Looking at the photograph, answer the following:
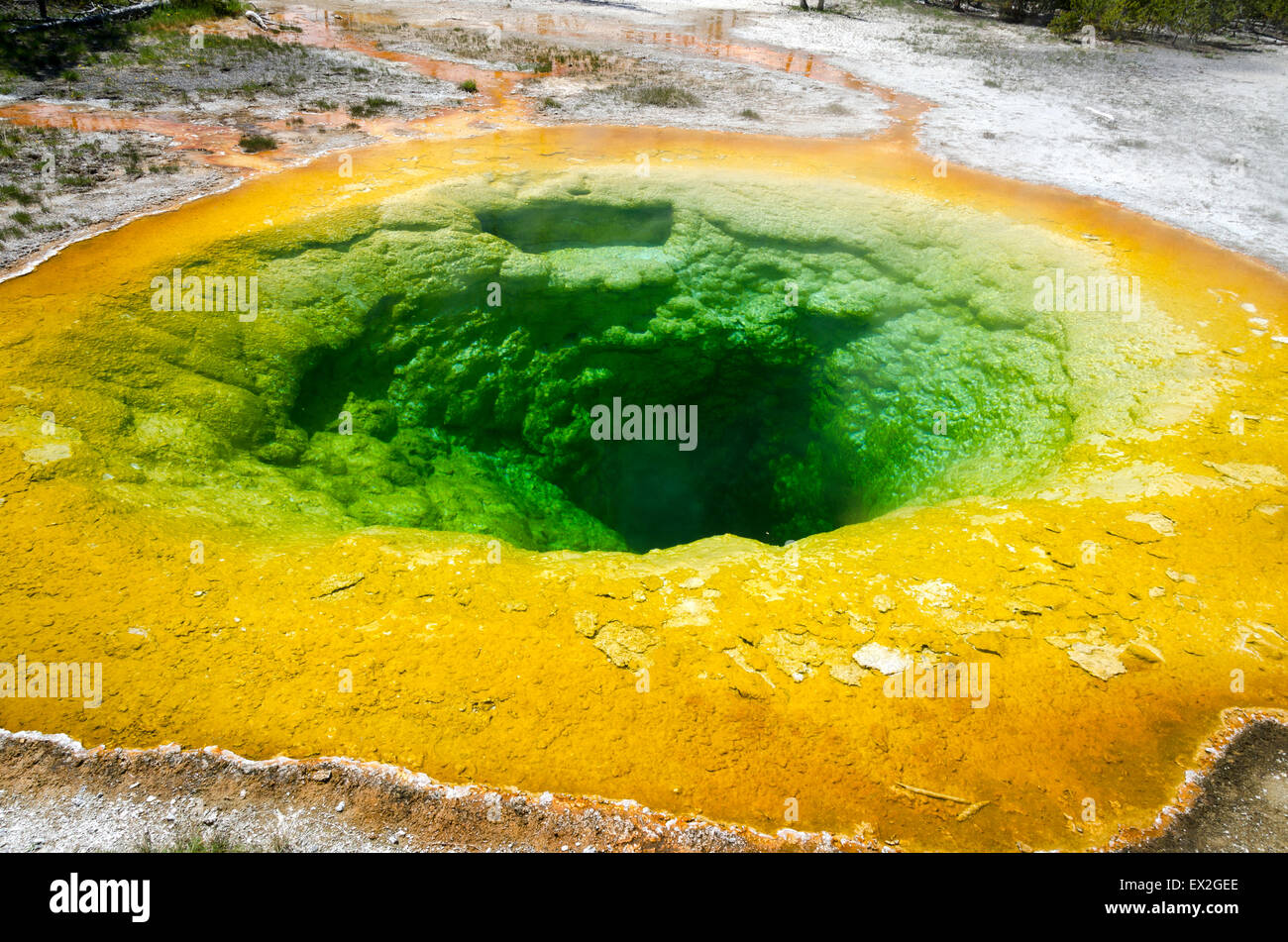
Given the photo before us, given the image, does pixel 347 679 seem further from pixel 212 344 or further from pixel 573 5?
pixel 573 5

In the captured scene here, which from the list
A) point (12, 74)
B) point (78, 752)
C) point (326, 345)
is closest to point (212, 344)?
point (326, 345)

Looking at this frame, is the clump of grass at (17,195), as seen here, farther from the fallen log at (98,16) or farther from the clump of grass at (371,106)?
the fallen log at (98,16)
